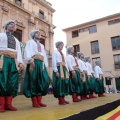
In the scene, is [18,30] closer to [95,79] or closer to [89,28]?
[95,79]

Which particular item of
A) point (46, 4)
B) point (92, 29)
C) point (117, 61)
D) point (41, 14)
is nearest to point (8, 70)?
point (41, 14)

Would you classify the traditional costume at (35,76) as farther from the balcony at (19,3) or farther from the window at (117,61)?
the window at (117,61)

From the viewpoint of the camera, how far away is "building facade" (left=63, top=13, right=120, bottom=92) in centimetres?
1734

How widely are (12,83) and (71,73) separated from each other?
1.75 m

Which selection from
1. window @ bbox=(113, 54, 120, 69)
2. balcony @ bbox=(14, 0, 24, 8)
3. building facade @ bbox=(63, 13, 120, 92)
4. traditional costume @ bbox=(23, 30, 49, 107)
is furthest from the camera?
building facade @ bbox=(63, 13, 120, 92)

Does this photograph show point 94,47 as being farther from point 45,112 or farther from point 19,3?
point 45,112

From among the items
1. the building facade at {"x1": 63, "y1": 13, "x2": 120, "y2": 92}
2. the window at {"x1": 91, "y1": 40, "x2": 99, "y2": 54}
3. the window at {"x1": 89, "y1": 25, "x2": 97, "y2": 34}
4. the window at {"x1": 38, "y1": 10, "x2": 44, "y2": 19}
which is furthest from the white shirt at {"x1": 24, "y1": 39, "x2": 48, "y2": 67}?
the window at {"x1": 89, "y1": 25, "x2": 97, "y2": 34}

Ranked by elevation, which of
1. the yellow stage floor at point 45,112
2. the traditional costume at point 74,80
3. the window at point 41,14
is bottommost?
the yellow stage floor at point 45,112

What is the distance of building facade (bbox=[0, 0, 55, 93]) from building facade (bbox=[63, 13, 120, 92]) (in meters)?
5.42

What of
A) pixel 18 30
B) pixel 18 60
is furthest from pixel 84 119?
pixel 18 30

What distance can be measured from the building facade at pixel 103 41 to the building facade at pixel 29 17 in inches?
213

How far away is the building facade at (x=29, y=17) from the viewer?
438 inches

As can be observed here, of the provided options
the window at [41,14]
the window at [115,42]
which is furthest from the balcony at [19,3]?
the window at [115,42]

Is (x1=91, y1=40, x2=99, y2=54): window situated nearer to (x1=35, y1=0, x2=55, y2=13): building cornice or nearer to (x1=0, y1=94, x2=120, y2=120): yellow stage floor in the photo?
(x1=35, y1=0, x2=55, y2=13): building cornice
